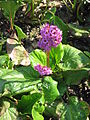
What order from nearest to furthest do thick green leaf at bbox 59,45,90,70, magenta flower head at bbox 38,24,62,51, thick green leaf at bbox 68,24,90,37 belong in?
1. magenta flower head at bbox 38,24,62,51
2. thick green leaf at bbox 59,45,90,70
3. thick green leaf at bbox 68,24,90,37

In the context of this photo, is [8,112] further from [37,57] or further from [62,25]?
[62,25]

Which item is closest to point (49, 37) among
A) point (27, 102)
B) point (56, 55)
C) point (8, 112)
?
point (56, 55)

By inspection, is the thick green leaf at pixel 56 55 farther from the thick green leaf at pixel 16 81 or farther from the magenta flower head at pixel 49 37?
the magenta flower head at pixel 49 37

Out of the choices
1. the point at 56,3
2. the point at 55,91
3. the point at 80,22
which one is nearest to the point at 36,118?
the point at 55,91

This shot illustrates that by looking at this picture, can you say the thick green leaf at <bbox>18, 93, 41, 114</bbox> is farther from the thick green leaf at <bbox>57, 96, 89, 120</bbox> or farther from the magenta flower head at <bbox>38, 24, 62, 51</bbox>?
the magenta flower head at <bbox>38, 24, 62, 51</bbox>

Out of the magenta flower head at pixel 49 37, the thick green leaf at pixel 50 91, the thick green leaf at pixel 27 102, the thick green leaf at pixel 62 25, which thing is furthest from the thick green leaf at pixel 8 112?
the thick green leaf at pixel 62 25

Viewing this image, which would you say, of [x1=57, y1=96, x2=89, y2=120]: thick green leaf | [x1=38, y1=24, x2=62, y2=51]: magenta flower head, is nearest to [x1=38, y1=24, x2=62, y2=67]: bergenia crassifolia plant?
[x1=38, y1=24, x2=62, y2=51]: magenta flower head

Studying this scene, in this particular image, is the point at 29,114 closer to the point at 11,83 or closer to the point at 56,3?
the point at 11,83
